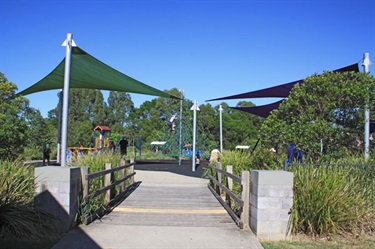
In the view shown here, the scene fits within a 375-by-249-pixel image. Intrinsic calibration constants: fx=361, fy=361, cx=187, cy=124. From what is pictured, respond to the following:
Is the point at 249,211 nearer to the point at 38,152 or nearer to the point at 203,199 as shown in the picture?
the point at 203,199

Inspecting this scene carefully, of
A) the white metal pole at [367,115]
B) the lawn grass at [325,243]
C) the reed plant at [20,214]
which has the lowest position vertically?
the lawn grass at [325,243]

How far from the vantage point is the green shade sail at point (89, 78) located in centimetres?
1089

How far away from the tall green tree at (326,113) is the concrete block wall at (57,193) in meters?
4.60

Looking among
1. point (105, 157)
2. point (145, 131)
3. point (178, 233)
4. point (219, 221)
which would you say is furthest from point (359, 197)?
point (145, 131)

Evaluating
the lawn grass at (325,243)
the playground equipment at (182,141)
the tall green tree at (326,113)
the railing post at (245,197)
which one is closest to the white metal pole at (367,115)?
the tall green tree at (326,113)

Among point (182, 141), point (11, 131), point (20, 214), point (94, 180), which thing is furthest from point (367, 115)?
point (182, 141)

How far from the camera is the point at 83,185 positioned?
618 centimetres

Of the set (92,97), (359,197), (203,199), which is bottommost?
(203,199)

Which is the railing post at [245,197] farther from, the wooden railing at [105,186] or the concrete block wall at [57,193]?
the concrete block wall at [57,193]

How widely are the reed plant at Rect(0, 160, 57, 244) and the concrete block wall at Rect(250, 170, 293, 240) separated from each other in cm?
305

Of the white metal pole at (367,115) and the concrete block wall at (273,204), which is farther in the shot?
the white metal pole at (367,115)

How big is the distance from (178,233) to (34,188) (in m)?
2.34

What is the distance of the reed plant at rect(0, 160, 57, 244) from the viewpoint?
16.6ft

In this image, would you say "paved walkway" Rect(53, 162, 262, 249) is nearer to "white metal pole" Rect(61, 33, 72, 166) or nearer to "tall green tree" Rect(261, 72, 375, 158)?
"white metal pole" Rect(61, 33, 72, 166)
